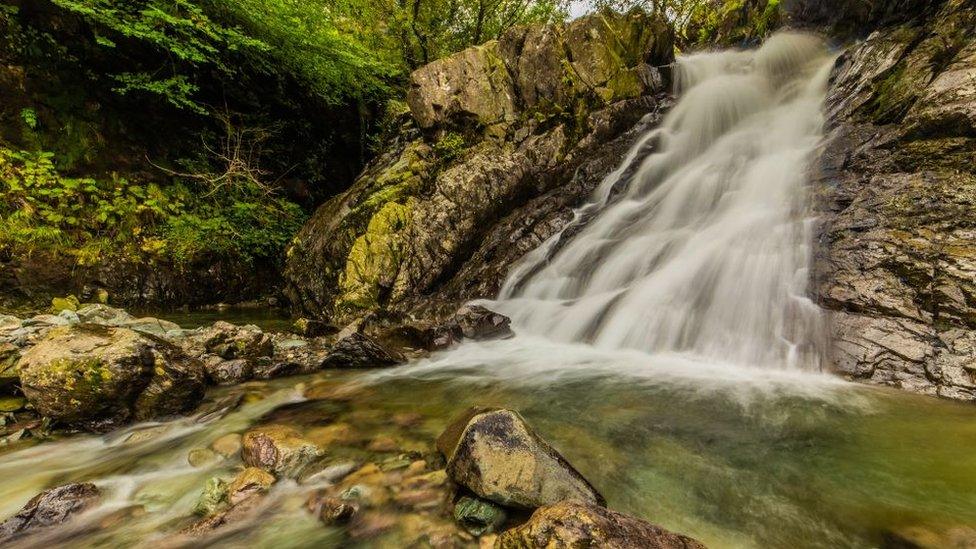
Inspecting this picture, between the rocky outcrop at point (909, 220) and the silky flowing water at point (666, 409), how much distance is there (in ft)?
1.10

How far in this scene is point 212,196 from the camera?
1022 centimetres

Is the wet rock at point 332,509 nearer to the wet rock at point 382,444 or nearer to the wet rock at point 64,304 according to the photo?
the wet rock at point 382,444

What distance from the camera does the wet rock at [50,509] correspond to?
7.64ft

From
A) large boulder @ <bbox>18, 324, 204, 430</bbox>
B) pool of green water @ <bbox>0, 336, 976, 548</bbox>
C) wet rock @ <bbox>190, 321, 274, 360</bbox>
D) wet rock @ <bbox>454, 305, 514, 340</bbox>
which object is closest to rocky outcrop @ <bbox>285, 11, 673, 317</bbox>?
wet rock @ <bbox>454, 305, 514, 340</bbox>

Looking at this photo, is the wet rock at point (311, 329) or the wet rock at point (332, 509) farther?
the wet rock at point (311, 329)

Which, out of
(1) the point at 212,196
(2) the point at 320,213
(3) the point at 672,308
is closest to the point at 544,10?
(2) the point at 320,213

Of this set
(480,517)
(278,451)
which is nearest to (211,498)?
(278,451)

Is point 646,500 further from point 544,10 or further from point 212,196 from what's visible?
point 544,10

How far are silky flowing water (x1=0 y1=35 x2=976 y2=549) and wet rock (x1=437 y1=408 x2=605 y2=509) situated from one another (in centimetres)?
50

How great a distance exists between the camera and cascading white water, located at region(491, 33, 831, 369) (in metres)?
5.11

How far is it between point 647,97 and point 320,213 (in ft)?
30.0

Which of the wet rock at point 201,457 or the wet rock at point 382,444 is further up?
the wet rock at point 201,457

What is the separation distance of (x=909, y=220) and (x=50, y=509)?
26.3 feet

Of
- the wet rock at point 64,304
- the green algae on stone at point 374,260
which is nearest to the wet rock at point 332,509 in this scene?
the green algae on stone at point 374,260
